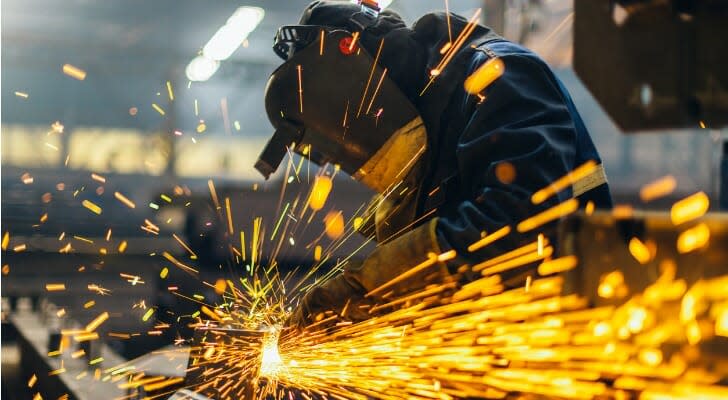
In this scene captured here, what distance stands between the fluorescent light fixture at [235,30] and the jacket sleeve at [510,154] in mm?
2816

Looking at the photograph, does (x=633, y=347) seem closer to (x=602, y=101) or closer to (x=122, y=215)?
(x=602, y=101)

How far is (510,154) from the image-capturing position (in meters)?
1.87

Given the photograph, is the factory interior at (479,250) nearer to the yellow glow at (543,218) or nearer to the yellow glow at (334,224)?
the yellow glow at (543,218)

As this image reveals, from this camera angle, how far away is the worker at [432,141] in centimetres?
186

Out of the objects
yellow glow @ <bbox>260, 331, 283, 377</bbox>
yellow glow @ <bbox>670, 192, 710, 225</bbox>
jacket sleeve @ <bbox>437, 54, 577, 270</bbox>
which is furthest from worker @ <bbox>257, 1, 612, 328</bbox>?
yellow glow @ <bbox>670, 192, 710, 225</bbox>

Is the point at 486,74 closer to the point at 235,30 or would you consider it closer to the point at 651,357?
the point at 651,357

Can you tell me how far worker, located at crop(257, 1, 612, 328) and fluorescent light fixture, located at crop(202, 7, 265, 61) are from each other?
89.9 inches

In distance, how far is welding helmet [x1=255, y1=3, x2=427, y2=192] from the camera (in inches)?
85.4

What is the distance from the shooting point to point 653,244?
0.94m

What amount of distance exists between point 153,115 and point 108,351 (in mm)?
8144

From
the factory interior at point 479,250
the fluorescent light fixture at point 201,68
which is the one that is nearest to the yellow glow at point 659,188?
the factory interior at point 479,250

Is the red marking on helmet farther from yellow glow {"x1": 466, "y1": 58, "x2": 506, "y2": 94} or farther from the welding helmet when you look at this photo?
yellow glow {"x1": 466, "y1": 58, "x2": 506, "y2": 94}

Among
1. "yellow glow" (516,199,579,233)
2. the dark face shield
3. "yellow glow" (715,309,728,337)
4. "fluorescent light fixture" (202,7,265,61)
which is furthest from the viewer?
"fluorescent light fixture" (202,7,265,61)

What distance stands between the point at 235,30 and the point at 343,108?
106 inches
